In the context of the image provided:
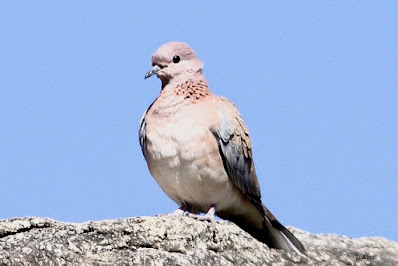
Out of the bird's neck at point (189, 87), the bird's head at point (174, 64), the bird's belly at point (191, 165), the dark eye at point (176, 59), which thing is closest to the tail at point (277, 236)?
the bird's belly at point (191, 165)

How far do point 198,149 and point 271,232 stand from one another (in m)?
0.80

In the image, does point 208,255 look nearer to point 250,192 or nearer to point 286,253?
point 286,253

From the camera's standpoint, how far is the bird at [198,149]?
278 inches

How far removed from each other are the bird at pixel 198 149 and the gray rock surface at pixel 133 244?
2.73ft

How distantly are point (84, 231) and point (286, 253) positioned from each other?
4.79 ft

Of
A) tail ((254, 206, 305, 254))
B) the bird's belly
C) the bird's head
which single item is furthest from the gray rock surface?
the bird's head

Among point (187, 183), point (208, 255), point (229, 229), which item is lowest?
point (208, 255)

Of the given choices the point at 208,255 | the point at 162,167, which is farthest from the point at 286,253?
the point at 162,167

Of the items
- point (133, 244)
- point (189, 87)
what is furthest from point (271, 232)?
point (133, 244)

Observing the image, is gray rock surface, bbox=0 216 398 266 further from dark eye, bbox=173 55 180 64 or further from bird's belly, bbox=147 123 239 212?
dark eye, bbox=173 55 180 64

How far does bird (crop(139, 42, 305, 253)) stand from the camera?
7.07 metres

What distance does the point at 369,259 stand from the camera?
6.68 m

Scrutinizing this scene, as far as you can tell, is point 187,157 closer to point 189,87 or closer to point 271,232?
point 189,87

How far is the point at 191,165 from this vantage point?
23.1ft
